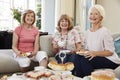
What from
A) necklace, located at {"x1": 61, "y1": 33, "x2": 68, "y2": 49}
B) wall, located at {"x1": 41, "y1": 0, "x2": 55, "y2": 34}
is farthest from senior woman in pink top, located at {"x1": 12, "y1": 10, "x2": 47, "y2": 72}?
wall, located at {"x1": 41, "y1": 0, "x2": 55, "y2": 34}

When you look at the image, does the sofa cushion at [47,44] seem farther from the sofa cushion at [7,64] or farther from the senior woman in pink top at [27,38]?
the sofa cushion at [7,64]

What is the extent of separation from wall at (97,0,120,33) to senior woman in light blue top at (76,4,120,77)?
264 centimetres

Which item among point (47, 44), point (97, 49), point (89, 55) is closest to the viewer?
point (89, 55)

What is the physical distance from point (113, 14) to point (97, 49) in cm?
287

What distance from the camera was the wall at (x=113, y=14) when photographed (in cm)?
577

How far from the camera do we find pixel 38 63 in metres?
3.63

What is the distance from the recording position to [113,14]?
5867 mm

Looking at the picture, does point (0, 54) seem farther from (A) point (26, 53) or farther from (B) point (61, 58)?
(B) point (61, 58)

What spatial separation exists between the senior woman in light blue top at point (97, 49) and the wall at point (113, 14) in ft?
8.65

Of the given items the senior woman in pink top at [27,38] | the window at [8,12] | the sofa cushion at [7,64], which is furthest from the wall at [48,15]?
the sofa cushion at [7,64]

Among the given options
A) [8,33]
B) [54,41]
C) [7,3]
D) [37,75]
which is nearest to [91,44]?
[54,41]

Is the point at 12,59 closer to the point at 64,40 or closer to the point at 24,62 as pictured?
the point at 24,62

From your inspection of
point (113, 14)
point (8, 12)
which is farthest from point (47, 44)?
point (113, 14)

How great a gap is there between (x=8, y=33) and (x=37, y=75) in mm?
2668
